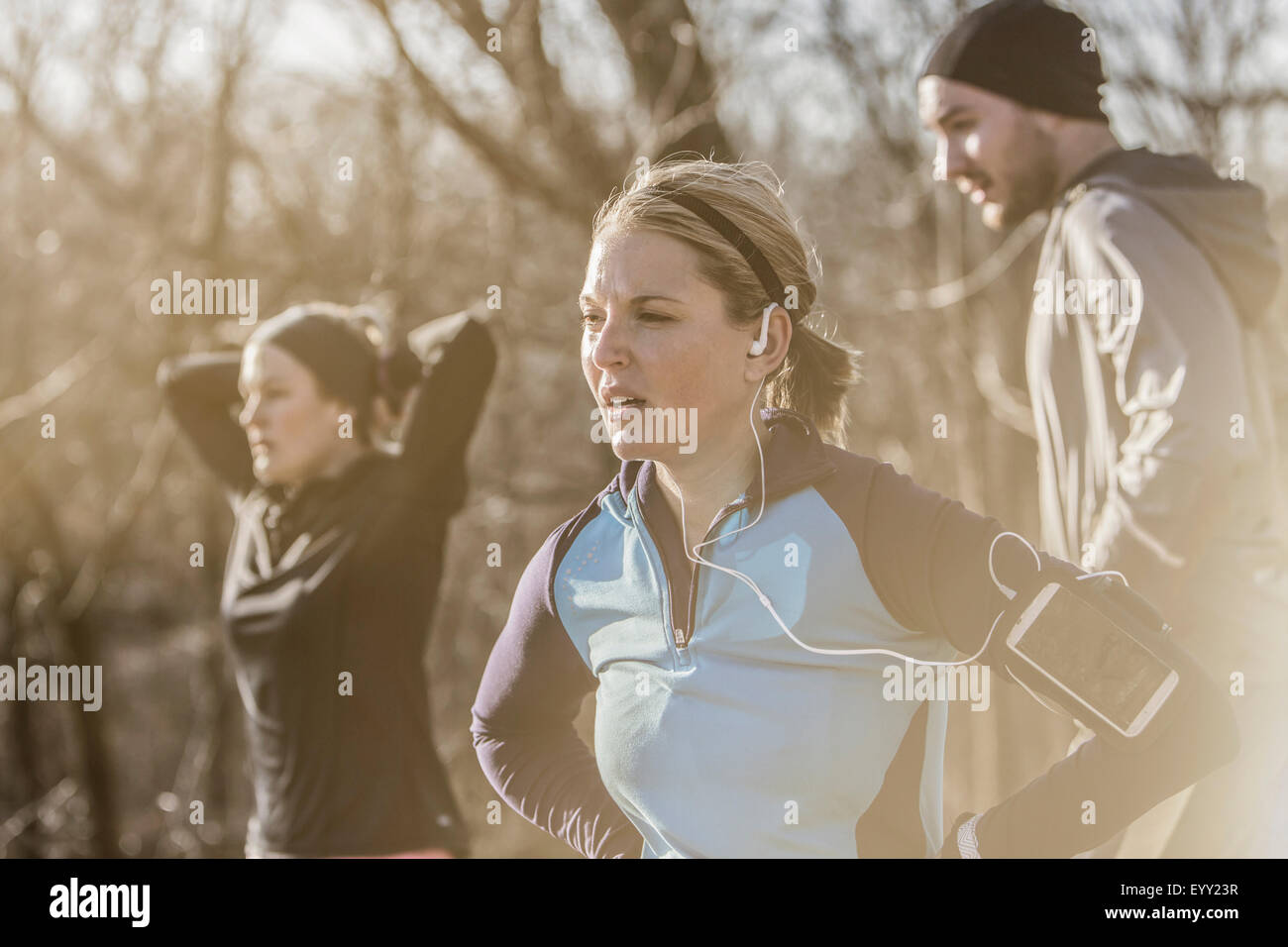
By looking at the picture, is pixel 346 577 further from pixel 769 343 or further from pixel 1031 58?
pixel 1031 58

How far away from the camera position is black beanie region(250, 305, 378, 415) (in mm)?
2303

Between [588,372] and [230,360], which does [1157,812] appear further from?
[230,360]

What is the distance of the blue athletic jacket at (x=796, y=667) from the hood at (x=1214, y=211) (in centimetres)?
77

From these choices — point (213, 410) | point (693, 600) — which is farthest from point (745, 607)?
point (213, 410)

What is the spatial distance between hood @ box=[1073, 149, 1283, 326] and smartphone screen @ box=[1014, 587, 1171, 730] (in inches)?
32.1

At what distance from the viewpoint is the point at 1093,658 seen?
133 cm

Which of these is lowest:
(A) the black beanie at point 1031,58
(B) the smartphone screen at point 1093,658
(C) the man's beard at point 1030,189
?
(B) the smartphone screen at point 1093,658

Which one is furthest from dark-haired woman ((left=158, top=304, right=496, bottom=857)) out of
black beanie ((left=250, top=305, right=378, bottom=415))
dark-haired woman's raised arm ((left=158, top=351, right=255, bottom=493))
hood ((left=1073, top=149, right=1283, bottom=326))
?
hood ((left=1073, top=149, right=1283, bottom=326))

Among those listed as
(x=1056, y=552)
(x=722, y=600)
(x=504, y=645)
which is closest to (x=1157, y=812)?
(x=1056, y=552)

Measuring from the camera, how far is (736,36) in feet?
10.8

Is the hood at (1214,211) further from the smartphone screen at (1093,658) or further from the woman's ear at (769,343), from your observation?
the smartphone screen at (1093,658)

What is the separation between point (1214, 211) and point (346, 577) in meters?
1.60

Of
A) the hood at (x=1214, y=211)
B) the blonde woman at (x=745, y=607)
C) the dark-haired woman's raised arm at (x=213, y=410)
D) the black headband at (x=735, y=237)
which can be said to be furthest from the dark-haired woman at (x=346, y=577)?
the hood at (x=1214, y=211)

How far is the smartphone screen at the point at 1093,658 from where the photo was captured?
4.30ft
